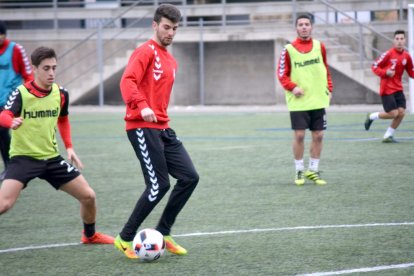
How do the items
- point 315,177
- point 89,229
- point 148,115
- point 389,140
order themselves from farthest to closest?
point 389,140
point 315,177
point 89,229
point 148,115

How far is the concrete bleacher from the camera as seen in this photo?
2673 centimetres

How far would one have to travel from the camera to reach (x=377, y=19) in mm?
28625

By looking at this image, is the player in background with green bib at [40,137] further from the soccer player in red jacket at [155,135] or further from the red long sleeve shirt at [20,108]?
the soccer player in red jacket at [155,135]

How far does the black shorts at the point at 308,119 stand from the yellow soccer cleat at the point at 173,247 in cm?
429

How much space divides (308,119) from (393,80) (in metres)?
4.94

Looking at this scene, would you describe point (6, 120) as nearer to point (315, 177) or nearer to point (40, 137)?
point (40, 137)

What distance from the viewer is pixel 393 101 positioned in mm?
15016

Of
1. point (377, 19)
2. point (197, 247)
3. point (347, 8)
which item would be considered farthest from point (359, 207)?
point (377, 19)

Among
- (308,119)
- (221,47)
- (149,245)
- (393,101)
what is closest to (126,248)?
(149,245)

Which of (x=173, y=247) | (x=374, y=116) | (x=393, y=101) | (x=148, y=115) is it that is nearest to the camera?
(x=148, y=115)

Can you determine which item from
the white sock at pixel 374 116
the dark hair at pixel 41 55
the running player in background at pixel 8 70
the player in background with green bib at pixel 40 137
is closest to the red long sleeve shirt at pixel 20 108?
the player in background with green bib at pixel 40 137

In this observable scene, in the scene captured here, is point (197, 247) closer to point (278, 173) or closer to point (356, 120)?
point (278, 173)

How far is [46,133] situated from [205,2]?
25357mm

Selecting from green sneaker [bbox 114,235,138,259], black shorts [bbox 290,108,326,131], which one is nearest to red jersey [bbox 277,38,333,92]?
black shorts [bbox 290,108,326,131]
